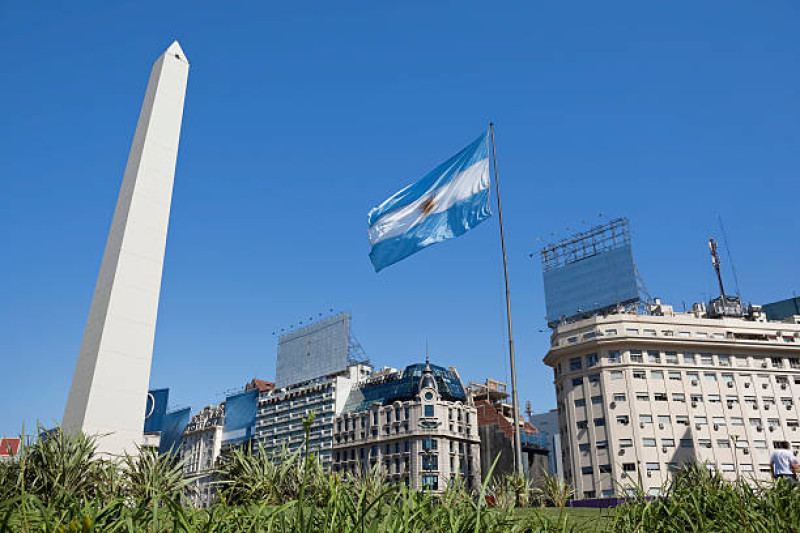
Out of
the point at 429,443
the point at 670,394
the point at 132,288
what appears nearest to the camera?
the point at 132,288

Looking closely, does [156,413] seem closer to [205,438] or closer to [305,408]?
[205,438]

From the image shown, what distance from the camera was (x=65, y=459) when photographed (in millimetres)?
12141

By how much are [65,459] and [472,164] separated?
40.3 feet

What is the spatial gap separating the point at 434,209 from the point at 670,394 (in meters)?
41.6

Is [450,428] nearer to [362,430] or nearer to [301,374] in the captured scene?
[362,430]

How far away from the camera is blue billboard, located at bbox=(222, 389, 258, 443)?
9481cm

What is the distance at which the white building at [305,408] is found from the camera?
83875mm

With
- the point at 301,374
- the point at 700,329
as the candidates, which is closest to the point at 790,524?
the point at 700,329

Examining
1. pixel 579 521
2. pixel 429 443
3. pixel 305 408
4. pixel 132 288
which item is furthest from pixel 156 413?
pixel 579 521

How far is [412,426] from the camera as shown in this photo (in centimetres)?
7400

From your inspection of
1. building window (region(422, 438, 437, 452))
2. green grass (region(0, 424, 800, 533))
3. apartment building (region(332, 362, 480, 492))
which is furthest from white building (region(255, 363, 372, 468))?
green grass (region(0, 424, 800, 533))

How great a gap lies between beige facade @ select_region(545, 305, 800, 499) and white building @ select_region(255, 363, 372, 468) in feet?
125

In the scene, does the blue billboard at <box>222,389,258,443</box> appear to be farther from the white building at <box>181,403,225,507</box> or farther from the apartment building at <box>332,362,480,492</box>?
the apartment building at <box>332,362,480,492</box>

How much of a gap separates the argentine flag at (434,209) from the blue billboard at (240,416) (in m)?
82.6
